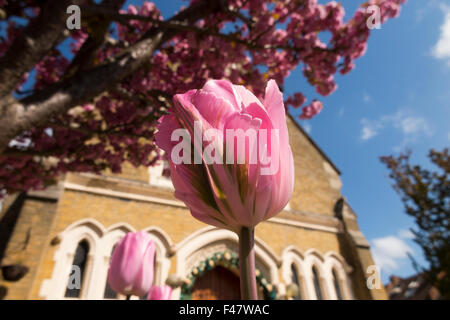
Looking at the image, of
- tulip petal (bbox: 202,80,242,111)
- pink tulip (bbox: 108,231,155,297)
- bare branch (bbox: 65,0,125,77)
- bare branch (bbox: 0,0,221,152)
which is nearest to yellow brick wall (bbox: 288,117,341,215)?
bare branch (bbox: 0,0,221,152)

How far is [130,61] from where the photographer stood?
3486 mm

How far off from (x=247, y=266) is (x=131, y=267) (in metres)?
0.97

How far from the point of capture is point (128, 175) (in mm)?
7363

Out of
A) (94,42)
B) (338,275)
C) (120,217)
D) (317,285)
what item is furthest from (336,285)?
(94,42)

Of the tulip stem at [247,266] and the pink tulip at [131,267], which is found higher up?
the pink tulip at [131,267]

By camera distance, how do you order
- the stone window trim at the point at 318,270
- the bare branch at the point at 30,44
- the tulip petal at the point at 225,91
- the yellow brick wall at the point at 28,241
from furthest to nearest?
the stone window trim at the point at 318,270
the yellow brick wall at the point at 28,241
the bare branch at the point at 30,44
the tulip petal at the point at 225,91

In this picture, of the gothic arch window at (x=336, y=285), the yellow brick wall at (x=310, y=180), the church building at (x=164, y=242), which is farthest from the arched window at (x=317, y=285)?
the yellow brick wall at (x=310, y=180)

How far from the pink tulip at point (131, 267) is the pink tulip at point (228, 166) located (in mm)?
851

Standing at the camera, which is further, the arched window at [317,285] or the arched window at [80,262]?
the arched window at [317,285]

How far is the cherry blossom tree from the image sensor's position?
287 cm

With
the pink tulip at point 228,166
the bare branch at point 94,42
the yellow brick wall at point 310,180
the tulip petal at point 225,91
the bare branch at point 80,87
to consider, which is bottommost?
the pink tulip at point 228,166

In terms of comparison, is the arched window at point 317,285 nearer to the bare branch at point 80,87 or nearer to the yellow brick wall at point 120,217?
the yellow brick wall at point 120,217

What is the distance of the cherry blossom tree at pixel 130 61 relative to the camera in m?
2.87

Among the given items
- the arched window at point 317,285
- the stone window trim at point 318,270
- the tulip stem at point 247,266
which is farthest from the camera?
the arched window at point 317,285
